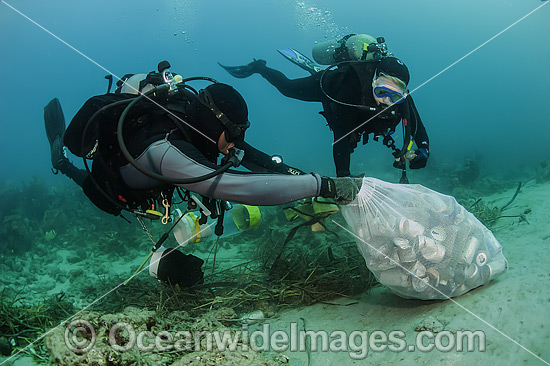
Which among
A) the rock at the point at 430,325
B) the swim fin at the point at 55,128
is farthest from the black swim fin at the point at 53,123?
the rock at the point at 430,325

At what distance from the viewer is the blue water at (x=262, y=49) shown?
169 feet

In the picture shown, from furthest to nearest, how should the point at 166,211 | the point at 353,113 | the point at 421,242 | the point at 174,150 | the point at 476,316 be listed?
1. the point at 353,113
2. the point at 166,211
3. the point at 174,150
4. the point at 421,242
5. the point at 476,316

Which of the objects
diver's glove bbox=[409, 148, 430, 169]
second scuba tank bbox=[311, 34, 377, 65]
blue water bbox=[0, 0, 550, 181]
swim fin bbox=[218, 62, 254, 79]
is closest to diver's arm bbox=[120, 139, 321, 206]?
diver's glove bbox=[409, 148, 430, 169]

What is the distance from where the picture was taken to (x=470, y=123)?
47625 millimetres

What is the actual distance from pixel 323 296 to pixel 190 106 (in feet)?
7.80

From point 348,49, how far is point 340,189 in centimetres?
364

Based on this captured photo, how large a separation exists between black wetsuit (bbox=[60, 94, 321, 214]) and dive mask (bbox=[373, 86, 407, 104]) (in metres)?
2.08

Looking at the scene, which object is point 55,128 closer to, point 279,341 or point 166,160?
point 166,160

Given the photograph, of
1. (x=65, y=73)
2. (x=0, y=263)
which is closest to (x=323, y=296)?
(x=0, y=263)

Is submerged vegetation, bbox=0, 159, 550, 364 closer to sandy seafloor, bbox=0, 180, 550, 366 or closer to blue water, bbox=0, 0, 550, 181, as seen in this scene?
sandy seafloor, bbox=0, 180, 550, 366

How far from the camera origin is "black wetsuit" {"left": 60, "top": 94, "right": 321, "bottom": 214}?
2.43 meters

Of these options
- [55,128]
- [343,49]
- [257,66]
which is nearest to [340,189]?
[343,49]

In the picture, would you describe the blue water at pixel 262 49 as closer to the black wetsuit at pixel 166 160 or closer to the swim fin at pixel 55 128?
the swim fin at pixel 55 128

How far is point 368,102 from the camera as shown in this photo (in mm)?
4328
